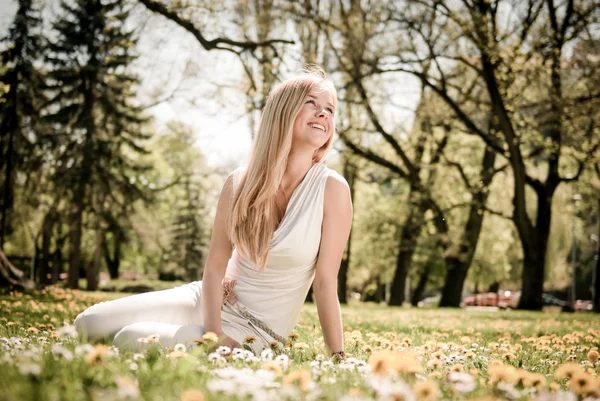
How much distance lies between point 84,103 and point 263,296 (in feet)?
70.3

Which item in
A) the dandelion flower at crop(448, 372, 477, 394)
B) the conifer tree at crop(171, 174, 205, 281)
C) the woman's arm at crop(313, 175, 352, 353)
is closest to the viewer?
the dandelion flower at crop(448, 372, 477, 394)

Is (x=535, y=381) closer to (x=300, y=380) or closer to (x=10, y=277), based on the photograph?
(x=300, y=380)

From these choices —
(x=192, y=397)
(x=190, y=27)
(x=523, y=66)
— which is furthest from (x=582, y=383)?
(x=523, y=66)

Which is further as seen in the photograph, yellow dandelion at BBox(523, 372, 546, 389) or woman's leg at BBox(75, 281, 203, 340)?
woman's leg at BBox(75, 281, 203, 340)

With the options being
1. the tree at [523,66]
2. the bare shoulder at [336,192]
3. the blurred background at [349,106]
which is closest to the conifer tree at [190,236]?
the blurred background at [349,106]

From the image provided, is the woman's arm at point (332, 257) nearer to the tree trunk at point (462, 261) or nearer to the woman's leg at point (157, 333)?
the woman's leg at point (157, 333)

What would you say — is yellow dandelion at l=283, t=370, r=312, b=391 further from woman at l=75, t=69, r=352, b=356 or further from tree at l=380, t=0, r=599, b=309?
tree at l=380, t=0, r=599, b=309

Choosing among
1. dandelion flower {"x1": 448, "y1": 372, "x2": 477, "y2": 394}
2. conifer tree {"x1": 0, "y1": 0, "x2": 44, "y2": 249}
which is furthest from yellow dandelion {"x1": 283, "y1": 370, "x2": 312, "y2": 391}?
conifer tree {"x1": 0, "y1": 0, "x2": 44, "y2": 249}

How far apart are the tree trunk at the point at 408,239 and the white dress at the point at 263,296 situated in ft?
47.8

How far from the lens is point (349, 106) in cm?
1933

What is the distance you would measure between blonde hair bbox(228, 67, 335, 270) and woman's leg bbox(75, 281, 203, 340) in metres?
0.53

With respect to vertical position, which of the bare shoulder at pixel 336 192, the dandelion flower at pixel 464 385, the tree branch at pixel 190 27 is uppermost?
the tree branch at pixel 190 27

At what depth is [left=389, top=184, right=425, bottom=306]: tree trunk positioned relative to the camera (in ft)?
62.3

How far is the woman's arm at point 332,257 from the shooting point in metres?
3.32
